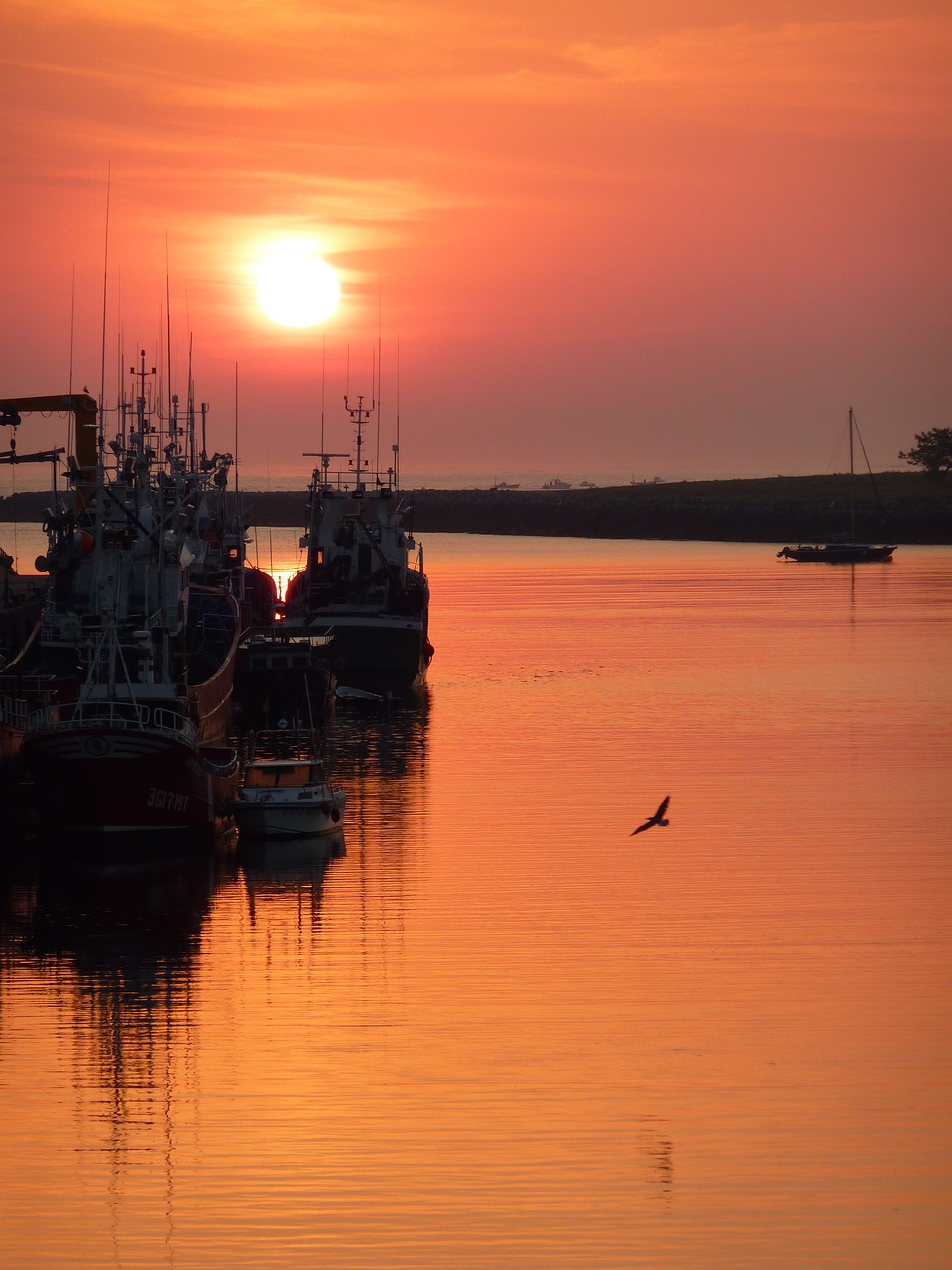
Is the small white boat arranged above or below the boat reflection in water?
above

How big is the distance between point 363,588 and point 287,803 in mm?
37882

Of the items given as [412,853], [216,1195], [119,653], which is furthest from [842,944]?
[119,653]

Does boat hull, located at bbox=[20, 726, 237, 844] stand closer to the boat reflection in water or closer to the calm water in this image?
the boat reflection in water

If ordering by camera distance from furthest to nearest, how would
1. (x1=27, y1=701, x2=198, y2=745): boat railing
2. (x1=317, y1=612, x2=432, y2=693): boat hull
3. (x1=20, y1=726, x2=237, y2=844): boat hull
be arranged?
(x1=317, y1=612, x2=432, y2=693): boat hull
(x1=27, y1=701, x2=198, y2=745): boat railing
(x1=20, y1=726, x2=237, y2=844): boat hull

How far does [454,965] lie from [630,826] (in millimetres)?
13444

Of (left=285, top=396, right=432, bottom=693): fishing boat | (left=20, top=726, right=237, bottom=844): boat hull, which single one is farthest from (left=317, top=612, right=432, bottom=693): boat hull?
(left=20, top=726, right=237, bottom=844): boat hull

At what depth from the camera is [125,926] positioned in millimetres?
31750

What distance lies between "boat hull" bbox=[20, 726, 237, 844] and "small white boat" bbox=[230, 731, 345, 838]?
2.94 ft

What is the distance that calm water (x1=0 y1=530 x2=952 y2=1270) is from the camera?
63.0 ft

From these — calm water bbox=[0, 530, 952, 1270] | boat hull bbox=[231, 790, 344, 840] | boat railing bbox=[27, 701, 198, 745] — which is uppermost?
boat railing bbox=[27, 701, 198, 745]

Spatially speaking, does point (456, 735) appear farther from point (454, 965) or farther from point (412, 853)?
point (454, 965)

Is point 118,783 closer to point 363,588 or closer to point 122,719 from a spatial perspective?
point 122,719

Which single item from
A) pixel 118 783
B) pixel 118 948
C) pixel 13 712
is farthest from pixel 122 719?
pixel 118 948

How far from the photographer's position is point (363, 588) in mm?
76250
